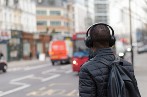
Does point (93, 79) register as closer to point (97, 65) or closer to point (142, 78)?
point (97, 65)

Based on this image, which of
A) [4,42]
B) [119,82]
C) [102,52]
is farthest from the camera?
[4,42]

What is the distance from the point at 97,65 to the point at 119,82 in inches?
10.6

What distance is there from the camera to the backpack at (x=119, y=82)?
12.5ft

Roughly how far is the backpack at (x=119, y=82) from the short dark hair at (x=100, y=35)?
175mm

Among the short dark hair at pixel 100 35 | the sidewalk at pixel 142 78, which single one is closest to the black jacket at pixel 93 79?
the short dark hair at pixel 100 35

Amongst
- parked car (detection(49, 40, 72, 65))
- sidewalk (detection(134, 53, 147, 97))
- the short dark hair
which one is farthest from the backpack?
parked car (detection(49, 40, 72, 65))

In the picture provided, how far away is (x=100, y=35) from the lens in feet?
13.4

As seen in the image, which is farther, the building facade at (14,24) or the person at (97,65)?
the building facade at (14,24)

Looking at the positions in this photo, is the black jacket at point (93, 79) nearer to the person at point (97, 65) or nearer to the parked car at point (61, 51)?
the person at point (97, 65)

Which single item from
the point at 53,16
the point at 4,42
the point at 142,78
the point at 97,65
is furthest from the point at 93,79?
the point at 53,16

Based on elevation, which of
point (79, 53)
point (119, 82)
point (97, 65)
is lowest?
point (79, 53)

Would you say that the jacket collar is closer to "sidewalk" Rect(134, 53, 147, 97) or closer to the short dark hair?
the short dark hair

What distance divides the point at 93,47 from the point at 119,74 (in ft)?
1.42

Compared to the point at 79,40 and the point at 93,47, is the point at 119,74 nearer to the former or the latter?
the point at 93,47
